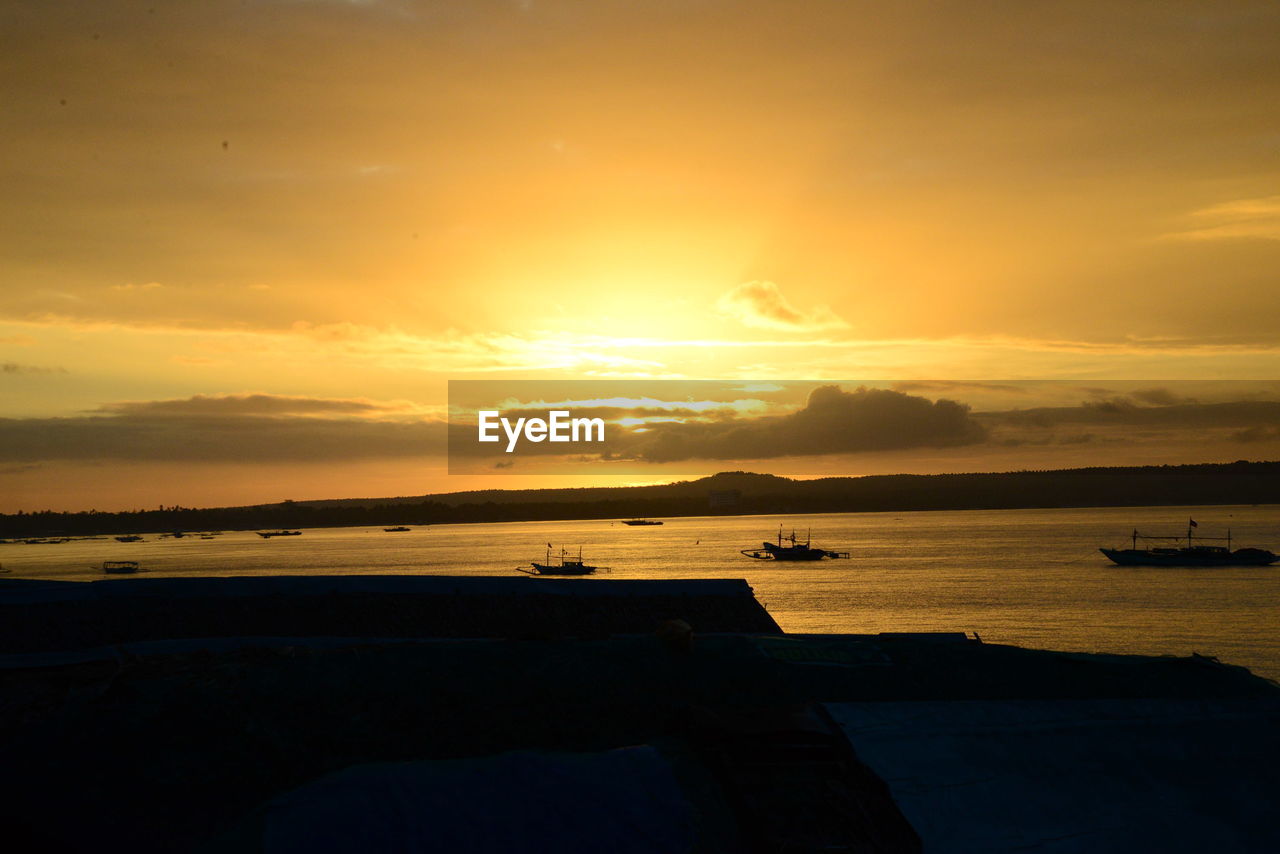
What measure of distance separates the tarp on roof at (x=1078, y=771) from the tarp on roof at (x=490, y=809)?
3.24 metres

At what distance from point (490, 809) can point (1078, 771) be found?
23.8 feet

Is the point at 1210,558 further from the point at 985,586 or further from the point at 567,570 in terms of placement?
the point at 567,570

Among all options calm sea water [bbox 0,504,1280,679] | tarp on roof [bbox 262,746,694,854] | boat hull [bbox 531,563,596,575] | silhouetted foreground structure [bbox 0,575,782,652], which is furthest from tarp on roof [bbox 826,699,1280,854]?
boat hull [bbox 531,563,596,575]

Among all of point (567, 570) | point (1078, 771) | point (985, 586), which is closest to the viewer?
point (1078, 771)

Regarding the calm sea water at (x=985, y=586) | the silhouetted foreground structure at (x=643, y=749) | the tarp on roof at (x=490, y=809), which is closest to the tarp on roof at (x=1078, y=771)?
the silhouetted foreground structure at (x=643, y=749)

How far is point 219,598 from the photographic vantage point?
3062 cm

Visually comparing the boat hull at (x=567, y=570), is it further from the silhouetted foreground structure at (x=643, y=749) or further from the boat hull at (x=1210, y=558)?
the silhouetted foreground structure at (x=643, y=749)

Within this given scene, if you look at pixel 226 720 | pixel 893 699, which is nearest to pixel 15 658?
pixel 226 720

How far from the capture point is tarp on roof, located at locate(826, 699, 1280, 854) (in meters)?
10.3

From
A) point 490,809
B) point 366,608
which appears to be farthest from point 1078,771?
point 366,608

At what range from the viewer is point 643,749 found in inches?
399

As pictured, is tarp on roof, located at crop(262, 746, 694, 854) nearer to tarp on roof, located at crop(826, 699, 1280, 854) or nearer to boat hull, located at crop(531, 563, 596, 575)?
tarp on roof, located at crop(826, 699, 1280, 854)

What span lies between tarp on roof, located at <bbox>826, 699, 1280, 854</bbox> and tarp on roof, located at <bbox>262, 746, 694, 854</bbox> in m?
3.24

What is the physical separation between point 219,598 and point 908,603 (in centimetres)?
6025
